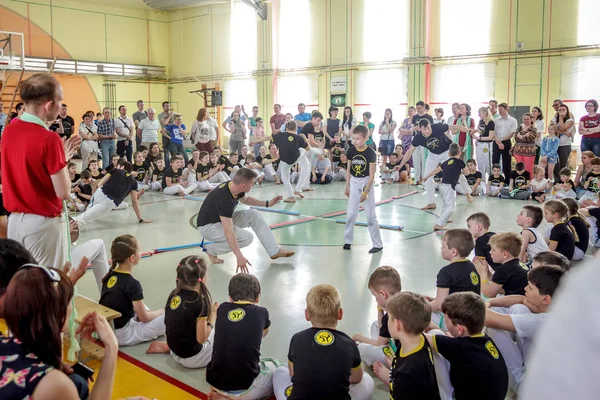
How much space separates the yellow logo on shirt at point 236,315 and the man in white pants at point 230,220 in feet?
8.49

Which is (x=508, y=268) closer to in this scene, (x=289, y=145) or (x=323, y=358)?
(x=323, y=358)

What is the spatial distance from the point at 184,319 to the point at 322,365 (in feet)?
4.58

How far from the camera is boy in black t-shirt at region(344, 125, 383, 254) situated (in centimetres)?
782

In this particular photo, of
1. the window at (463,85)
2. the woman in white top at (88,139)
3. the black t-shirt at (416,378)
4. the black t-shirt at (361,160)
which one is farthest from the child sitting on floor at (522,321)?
the window at (463,85)

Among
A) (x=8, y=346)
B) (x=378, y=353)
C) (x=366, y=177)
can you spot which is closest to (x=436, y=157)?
(x=366, y=177)

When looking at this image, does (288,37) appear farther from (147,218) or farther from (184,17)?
(147,218)

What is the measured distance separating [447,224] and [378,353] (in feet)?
19.5

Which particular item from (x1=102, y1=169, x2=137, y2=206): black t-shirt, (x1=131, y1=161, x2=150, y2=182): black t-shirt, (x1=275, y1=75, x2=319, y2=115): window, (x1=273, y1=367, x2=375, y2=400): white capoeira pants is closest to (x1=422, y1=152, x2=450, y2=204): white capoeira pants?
(x1=102, y1=169, x2=137, y2=206): black t-shirt

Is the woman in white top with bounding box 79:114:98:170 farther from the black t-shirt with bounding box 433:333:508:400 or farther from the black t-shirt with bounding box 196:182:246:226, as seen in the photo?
the black t-shirt with bounding box 433:333:508:400

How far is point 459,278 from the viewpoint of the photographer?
4.46 meters

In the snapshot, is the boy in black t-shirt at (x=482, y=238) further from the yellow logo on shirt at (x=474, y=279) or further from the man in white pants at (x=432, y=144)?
the man in white pants at (x=432, y=144)

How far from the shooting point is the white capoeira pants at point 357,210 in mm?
7867

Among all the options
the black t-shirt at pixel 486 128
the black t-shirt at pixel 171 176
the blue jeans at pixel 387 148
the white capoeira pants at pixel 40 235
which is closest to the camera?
the white capoeira pants at pixel 40 235

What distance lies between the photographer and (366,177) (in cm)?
795
